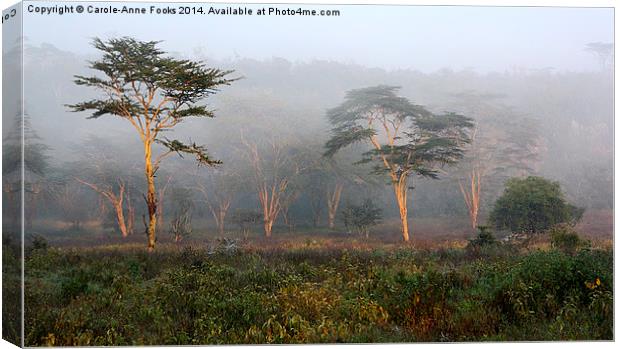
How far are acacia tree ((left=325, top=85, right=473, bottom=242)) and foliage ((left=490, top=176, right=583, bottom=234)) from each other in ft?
3.61

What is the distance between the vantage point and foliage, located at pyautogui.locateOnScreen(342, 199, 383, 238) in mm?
12023

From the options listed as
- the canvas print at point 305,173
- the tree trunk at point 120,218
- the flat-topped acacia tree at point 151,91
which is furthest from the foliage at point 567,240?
the tree trunk at point 120,218

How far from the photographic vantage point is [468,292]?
11539 mm

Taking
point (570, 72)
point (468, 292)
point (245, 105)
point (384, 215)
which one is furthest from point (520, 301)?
point (245, 105)

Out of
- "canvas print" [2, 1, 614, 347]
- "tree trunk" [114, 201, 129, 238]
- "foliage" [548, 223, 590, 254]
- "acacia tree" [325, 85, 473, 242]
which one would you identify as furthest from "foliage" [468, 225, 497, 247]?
"tree trunk" [114, 201, 129, 238]

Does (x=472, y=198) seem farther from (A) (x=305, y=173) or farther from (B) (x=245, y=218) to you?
(B) (x=245, y=218)

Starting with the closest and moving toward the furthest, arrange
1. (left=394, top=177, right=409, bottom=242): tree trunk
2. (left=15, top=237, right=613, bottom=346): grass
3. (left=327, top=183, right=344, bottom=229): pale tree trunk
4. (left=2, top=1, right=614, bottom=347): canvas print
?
(left=15, top=237, right=613, bottom=346): grass, (left=2, top=1, right=614, bottom=347): canvas print, (left=327, top=183, right=344, bottom=229): pale tree trunk, (left=394, top=177, right=409, bottom=242): tree trunk

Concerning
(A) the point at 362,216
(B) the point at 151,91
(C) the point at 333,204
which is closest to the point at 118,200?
(B) the point at 151,91

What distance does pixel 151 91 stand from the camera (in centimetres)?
1174

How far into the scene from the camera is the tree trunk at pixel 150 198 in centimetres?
1172

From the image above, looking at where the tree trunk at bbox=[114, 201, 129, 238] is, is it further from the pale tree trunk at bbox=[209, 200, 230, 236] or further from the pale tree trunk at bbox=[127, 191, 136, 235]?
the pale tree trunk at bbox=[209, 200, 230, 236]

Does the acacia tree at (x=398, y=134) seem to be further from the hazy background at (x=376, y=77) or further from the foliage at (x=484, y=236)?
the foliage at (x=484, y=236)

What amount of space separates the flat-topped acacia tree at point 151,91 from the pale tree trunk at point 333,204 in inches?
76.6

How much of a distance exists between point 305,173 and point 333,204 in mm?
683
